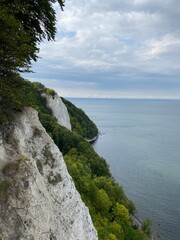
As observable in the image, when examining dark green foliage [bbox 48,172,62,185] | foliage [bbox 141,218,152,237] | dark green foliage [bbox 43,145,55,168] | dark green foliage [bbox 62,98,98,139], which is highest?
dark green foliage [bbox 43,145,55,168]

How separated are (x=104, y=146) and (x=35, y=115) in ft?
377

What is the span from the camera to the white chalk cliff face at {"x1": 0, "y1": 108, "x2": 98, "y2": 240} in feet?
46.9

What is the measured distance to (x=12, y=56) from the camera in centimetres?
1483

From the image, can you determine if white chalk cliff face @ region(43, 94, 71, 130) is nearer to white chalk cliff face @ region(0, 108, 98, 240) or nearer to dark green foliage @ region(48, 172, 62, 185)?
white chalk cliff face @ region(0, 108, 98, 240)

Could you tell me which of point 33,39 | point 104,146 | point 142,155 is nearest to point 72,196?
point 33,39

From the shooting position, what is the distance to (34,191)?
1561 cm

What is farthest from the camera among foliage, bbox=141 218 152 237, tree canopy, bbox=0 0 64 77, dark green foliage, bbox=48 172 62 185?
foliage, bbox=141 218 152 237

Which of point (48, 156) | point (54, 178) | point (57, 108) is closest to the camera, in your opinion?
point (54, 178)

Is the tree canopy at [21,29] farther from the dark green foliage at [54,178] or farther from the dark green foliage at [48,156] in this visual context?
the dark green foliage at [54,178]

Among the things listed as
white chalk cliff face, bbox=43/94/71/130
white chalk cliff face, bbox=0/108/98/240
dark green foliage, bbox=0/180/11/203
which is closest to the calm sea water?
white chalk cliff face, bbox=43/94/71/130

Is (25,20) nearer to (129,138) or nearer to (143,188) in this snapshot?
(143,188)

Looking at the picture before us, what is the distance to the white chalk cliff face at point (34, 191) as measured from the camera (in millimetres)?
14281

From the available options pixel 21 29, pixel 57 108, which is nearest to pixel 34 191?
pixel 21 29

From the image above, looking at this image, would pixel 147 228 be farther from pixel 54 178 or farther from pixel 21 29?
pixel 21 29
